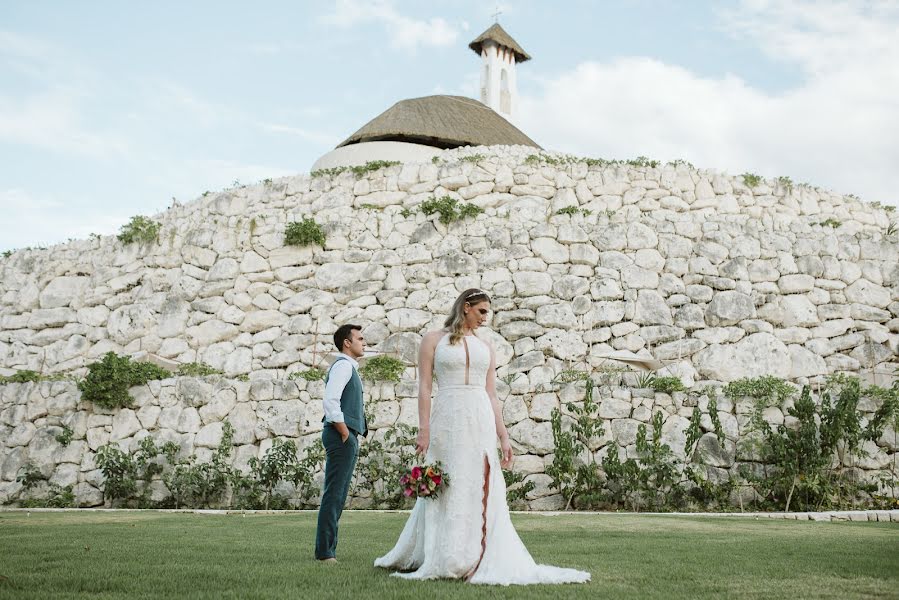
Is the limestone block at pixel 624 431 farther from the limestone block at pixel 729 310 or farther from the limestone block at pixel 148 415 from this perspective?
the limestone block at pixel 148 415

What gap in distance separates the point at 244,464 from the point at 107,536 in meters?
5.05

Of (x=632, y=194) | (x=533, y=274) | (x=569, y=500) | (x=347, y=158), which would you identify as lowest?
(x=569, y=500)

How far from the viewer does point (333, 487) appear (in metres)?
5.71

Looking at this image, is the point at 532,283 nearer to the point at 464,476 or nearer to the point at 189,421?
the point at 189,421

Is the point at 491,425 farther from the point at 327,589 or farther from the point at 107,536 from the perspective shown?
the point at 107,536

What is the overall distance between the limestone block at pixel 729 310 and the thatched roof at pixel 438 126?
33.6 feet

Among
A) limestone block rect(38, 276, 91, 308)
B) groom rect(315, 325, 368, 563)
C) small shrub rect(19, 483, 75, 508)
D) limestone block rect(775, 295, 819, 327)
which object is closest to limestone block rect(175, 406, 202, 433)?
small shrub rect(19, 483, 75, 508)

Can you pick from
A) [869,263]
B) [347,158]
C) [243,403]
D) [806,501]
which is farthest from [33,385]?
[869,263]

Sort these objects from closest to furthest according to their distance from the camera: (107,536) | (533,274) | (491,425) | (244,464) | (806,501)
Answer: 1. (491,425)
2. (107,536)
3. (806,501)
4. (244,464)
5. (533,274)

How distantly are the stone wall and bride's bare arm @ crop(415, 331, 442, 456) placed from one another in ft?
22.1

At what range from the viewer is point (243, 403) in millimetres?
12781

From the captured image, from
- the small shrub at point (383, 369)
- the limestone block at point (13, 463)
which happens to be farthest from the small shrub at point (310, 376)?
the limestone block at point (13, 463)

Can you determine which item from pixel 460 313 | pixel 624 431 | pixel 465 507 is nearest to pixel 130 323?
pixel 624 431

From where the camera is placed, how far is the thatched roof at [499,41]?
35.6 m
